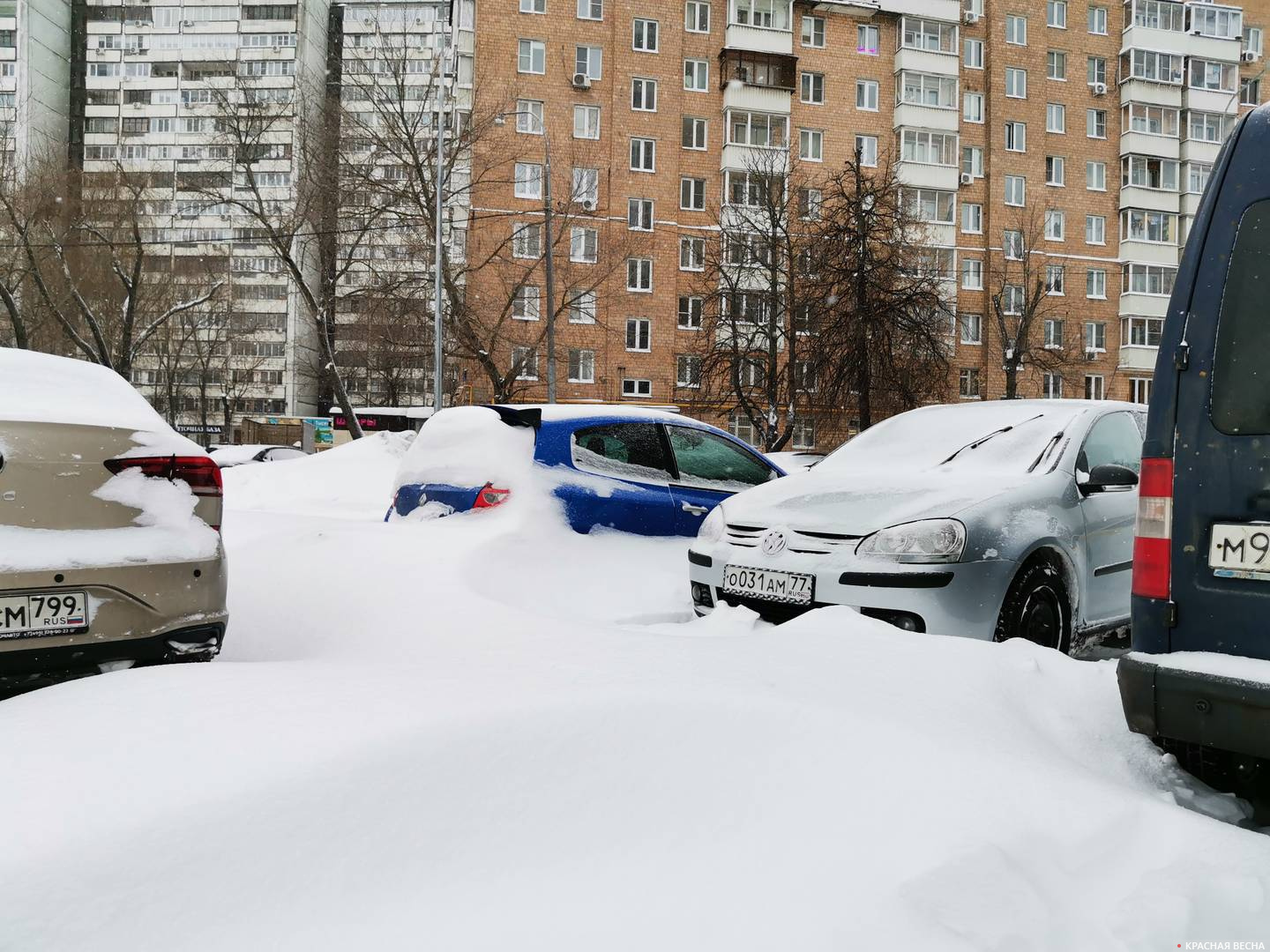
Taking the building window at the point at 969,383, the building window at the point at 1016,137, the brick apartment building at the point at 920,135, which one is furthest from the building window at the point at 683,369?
the building window at the point at 1016,137

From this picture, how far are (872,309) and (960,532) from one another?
23.9m

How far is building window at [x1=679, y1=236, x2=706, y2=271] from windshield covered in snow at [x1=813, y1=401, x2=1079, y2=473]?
39.1 m

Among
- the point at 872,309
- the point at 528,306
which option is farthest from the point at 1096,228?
the point at 528,306

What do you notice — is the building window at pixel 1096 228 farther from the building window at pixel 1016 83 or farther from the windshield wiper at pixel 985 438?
Result: the windshield wiper at pixel 985 438

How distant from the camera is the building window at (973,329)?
4709 cm

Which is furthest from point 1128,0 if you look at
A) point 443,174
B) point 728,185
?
point 443,174

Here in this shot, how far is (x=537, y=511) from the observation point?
5.77 m

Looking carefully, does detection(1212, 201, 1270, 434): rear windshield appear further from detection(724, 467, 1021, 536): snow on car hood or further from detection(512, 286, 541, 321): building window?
detection(512, 286, 541, 321): building window

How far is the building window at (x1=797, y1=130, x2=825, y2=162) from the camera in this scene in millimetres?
45719

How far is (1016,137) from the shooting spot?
47.7 m

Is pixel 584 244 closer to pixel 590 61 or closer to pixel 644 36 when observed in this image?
pixel 590 61

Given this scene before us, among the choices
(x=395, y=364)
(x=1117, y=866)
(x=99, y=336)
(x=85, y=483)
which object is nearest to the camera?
(x=1117, y=866)

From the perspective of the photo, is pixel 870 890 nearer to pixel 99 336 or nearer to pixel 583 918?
pixel 583 918

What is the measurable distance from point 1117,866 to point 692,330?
42161mm
